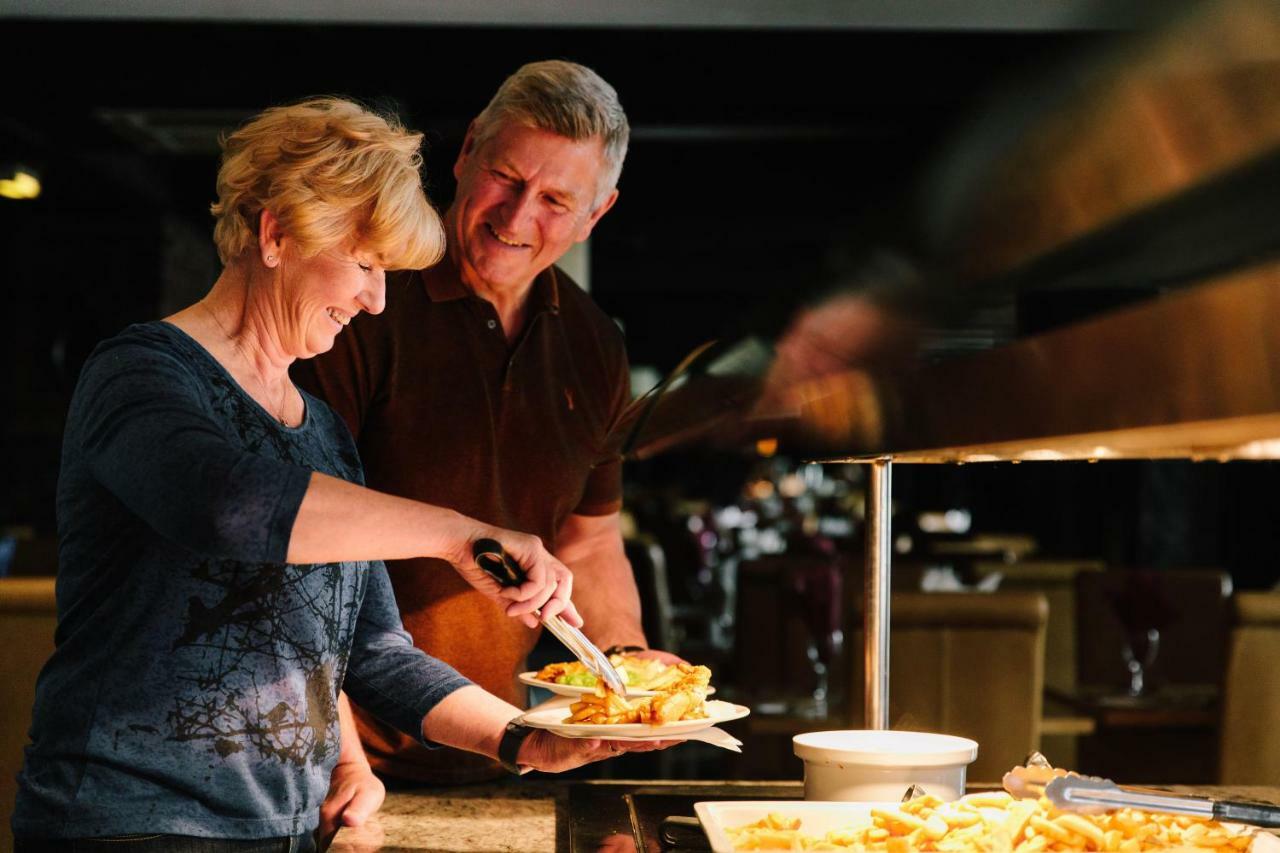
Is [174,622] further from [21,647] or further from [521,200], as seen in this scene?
[21,647]

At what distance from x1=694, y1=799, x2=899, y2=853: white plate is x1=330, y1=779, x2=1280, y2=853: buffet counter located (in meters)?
0.13

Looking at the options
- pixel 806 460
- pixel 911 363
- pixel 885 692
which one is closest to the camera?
pixel 911 363

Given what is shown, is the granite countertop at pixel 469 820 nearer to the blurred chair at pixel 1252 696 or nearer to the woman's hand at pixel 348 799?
the woman's hand at pixel 348 799

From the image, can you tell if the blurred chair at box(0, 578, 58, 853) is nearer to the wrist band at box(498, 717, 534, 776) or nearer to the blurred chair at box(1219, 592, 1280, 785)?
the wrist band at box(498, 717, 534, 776)

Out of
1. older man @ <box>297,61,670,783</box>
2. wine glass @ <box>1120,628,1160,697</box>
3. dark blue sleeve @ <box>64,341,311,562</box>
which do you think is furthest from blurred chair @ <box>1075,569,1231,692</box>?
dark blue sleeve @ <box>64,341,311,562</box>

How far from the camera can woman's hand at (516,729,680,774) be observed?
4.95 feet

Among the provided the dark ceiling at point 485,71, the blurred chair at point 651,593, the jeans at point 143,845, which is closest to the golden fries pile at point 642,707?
the jeans at point 143,845

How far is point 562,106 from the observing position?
194 cm

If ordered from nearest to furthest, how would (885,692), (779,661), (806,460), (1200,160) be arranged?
(1200,160), (806,460), (885,692), (779,661)

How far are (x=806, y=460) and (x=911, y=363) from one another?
0.41 metres

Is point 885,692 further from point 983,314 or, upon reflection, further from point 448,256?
point 448,256

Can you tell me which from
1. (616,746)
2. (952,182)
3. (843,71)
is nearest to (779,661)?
(952,182)

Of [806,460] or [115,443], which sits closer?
[115,443]

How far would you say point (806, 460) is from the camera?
1.51 metres
